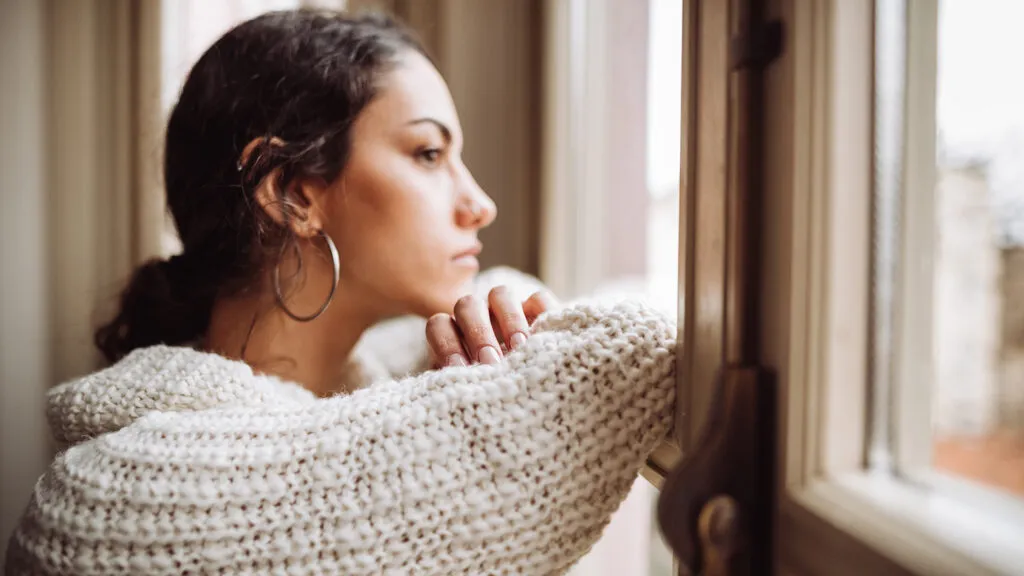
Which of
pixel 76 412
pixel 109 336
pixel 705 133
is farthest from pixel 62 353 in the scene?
pixel 705 133

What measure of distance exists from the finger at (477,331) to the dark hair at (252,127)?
0.82 ft

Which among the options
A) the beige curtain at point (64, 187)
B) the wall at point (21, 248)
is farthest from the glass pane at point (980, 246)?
the wall at point (21, 248)

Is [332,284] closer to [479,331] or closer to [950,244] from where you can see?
[479,331]

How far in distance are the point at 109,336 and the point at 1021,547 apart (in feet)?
3.54

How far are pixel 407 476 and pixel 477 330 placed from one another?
0.19m

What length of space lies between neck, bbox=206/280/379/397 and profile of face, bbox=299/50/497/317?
0.05 m

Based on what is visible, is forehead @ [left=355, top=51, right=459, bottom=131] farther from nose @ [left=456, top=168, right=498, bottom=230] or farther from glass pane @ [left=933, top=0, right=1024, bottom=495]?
glass pane @ [left=933, top=0, right=1024, bottom=495]

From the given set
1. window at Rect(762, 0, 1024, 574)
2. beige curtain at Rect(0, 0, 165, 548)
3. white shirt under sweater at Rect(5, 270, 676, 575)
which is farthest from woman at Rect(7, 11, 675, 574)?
beige curtain at Rect(0, 0, 165, 548)

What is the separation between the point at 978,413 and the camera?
1.12ft

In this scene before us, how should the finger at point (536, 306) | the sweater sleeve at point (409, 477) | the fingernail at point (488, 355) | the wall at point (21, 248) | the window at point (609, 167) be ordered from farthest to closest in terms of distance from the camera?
the wall at point (21, 248)
the window at point (609, 167)
the finger at point (536, 306)
the fingernail at point (488, 355)
the sweater sleeve at point (409, 477)

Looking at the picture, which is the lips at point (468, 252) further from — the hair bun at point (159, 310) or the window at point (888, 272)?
the window at point (888, 272)

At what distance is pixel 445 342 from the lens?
0.65m

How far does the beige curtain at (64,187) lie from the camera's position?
1393mm

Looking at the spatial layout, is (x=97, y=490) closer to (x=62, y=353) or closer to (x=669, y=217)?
(x=669, y=217)
